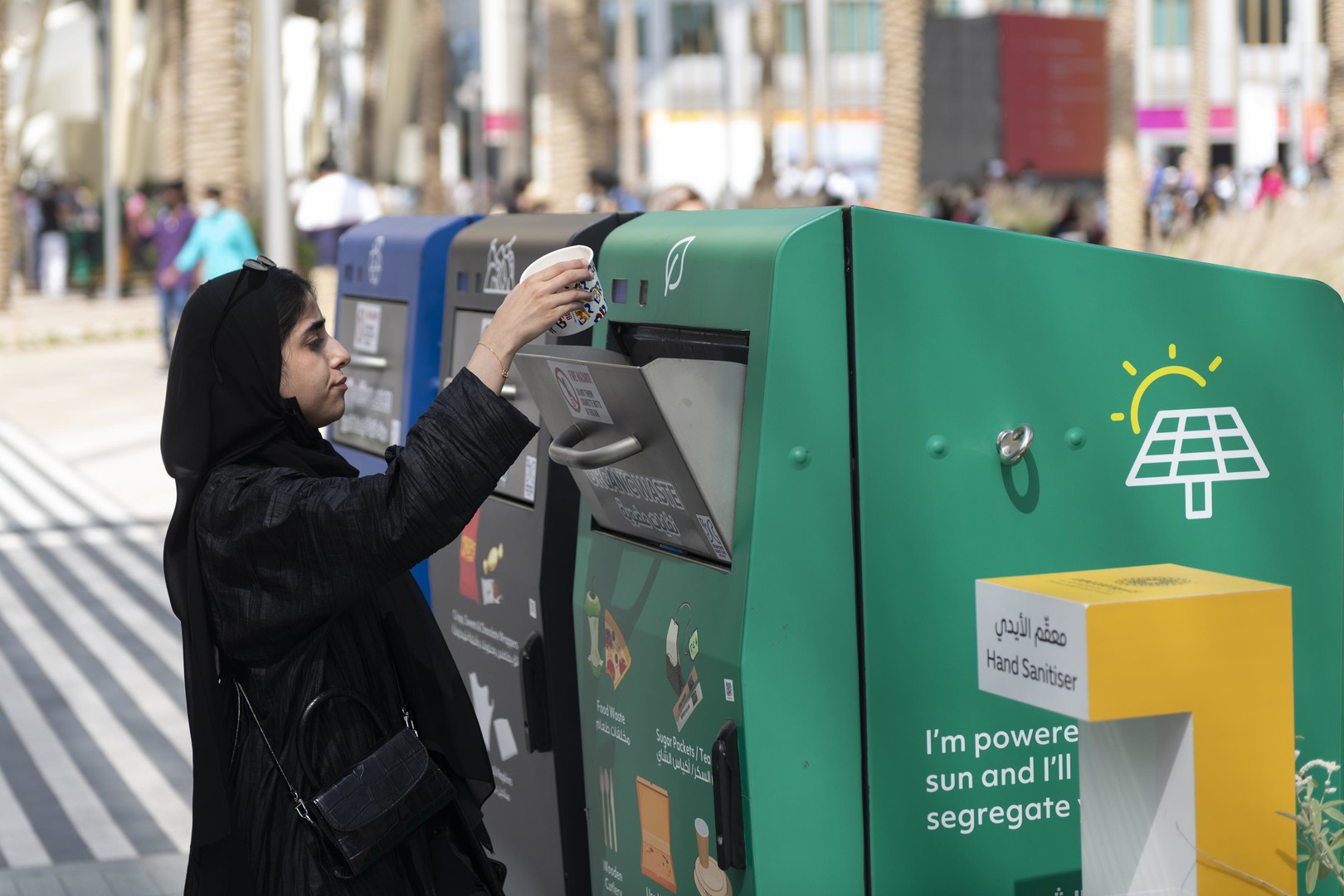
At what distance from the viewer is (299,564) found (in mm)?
2650

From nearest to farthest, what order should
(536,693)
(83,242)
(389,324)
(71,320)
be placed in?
(536,693) → (389,324) → (71,320) → (83,242)

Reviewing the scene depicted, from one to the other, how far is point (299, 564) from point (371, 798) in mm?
386

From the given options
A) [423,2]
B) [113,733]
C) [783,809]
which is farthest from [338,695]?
[423,2]

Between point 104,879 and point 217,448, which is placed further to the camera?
point 104,879

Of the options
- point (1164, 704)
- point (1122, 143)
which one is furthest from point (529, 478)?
point (1122, 143)

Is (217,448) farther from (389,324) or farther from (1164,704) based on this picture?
(389,324)

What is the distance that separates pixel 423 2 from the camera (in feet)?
98.0

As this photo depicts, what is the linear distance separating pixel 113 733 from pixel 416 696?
4407 mm

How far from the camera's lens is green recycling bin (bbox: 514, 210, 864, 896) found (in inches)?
118

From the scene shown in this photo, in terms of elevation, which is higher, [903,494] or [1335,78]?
[1335,78]

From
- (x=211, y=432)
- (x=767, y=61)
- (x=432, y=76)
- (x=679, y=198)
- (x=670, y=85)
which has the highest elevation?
(x=670, y=85)

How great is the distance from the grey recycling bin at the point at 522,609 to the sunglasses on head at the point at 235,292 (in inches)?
40.1

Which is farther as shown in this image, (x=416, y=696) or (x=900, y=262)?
(x=900, y=262)

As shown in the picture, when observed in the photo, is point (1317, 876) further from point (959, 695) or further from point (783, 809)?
point (783, 809)
